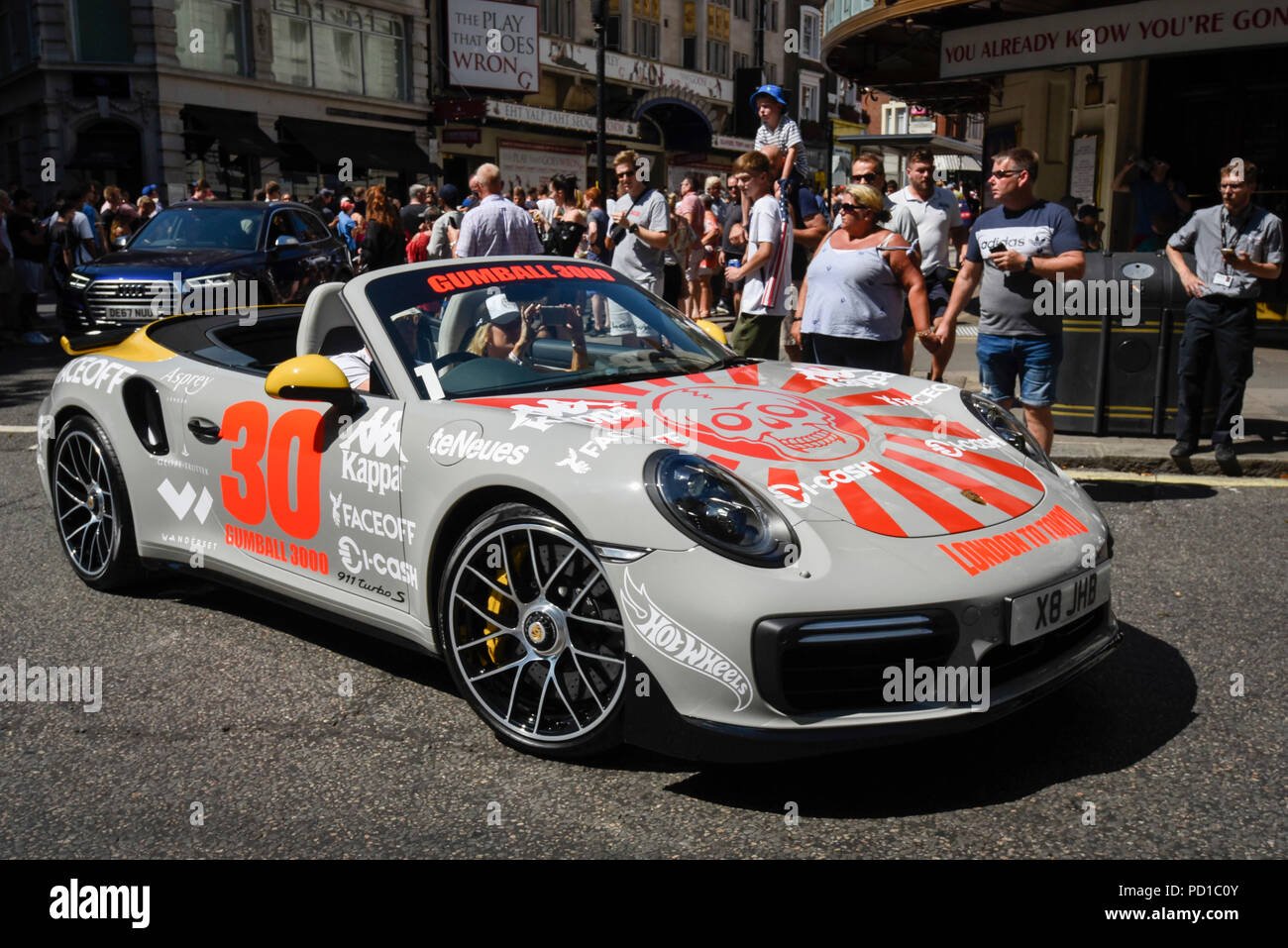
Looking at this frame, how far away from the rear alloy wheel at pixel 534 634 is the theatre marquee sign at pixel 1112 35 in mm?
11597

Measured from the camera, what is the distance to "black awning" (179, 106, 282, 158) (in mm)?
29281

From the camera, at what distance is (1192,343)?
722 centimetres

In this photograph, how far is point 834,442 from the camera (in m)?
3.55

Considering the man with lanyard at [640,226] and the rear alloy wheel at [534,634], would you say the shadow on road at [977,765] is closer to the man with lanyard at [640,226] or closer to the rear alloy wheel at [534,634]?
the rear alloy wheel at [534,634]

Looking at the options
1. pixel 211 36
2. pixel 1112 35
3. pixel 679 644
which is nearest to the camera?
pixel 679 644

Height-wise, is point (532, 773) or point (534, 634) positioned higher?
point (534, 634)

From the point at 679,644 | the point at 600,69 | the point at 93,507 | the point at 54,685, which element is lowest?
the point at 54,685

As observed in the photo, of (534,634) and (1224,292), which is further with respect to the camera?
(1224,292)

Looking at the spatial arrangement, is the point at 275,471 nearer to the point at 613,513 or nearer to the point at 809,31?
the point at 613,513

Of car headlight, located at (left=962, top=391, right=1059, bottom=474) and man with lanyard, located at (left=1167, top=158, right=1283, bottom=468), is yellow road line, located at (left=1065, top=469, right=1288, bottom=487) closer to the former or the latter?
man with lanyard, located at (left=1167, top=158, right=1283, bottom=468)

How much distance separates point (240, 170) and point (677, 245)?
2254cm

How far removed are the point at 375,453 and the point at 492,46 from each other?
3839 cm

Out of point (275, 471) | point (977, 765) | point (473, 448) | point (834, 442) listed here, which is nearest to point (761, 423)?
point (834, 442)

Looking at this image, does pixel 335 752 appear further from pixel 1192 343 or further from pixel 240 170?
pixel 240 170
